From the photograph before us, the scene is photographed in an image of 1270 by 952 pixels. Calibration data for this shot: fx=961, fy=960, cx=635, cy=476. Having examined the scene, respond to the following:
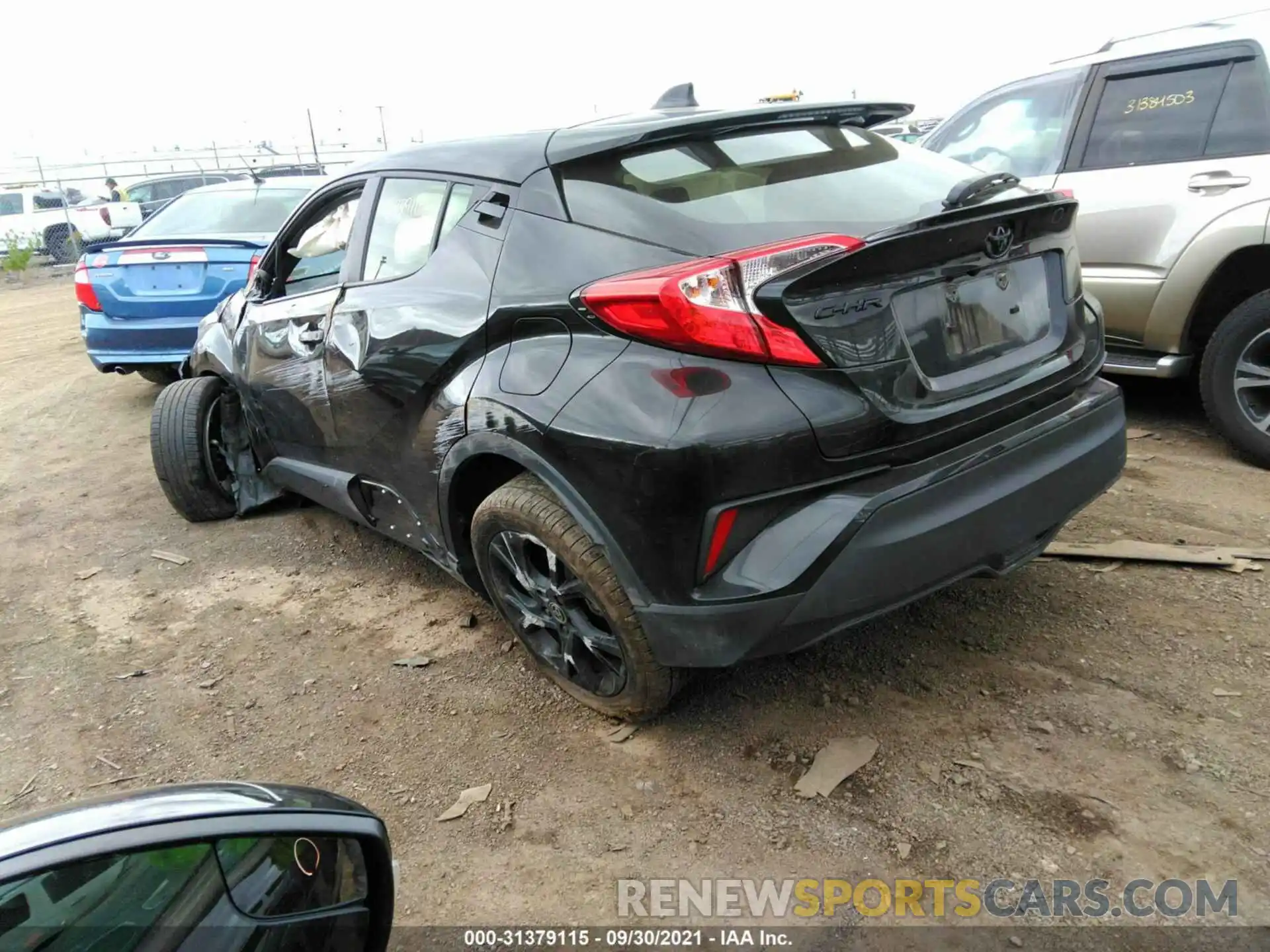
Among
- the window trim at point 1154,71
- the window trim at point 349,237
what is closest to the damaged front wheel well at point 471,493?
the window trim at point 349,237

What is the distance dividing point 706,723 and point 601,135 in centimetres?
167

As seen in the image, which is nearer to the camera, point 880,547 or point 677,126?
point 880,547

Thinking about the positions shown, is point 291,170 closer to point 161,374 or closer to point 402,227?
point 161,374

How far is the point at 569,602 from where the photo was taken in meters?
2.66

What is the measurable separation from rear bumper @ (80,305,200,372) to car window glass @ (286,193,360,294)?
283 centimetres

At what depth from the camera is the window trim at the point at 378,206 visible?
112 inches

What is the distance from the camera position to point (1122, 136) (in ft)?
14.7

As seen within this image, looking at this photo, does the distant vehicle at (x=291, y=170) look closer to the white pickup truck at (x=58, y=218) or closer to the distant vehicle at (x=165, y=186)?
the distant vehicle at (x=165, y=186)

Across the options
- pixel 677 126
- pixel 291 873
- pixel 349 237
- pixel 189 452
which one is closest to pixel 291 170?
pixel 189 452

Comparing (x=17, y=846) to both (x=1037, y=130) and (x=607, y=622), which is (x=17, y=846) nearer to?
(x=607, y=622)

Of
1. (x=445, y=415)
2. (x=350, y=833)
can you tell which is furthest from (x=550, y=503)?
(x=350, y=833)

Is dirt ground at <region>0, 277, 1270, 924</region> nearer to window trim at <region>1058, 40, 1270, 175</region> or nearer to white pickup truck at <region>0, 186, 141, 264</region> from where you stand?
window trim at <region>1058, 40, 1270, 175</region>

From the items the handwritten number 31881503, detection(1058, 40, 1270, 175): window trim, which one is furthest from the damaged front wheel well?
the handwritten number 31881503

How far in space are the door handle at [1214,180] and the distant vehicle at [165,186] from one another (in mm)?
19126
